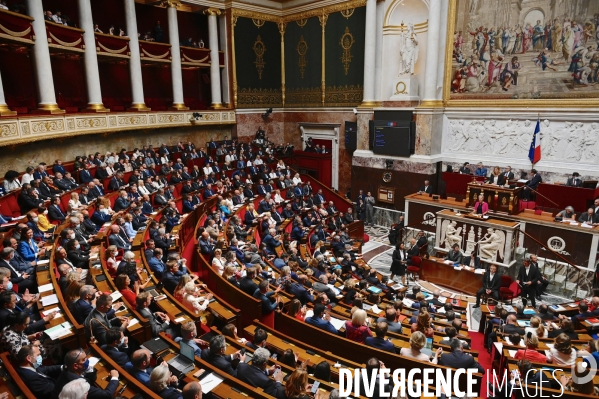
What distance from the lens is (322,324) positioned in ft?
16.9

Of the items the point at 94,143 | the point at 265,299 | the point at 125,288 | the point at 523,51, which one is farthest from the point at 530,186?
the point at 94,143

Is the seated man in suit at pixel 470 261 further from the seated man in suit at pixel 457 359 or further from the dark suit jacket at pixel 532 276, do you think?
the seated man in suit at pixel 457 359

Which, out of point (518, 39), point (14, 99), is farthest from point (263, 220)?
point (518, 39)

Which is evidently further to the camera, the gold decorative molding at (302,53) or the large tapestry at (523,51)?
the gold decorative molding at (302,53)

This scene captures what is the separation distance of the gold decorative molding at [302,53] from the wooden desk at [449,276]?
38.2 ft

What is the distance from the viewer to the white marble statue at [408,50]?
14789 millimetres

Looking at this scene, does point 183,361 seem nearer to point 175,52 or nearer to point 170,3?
point 175,52

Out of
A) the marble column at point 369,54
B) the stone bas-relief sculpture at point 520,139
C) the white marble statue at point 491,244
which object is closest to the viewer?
the white marble statue at point 491,244

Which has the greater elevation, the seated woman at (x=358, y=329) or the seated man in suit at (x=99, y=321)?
the seated man in suit at (x=99, y=321)

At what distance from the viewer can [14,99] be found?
→ 12430 millimetres

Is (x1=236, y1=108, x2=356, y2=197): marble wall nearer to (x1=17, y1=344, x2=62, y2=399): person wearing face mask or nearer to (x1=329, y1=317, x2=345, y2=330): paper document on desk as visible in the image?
(x1=329, y1=317, x2=345, y2=330): paper document on desk

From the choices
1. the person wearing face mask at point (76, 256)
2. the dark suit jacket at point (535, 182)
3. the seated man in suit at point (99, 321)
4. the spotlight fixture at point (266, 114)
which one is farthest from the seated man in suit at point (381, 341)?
the spotlight fixture at point (266, 114)

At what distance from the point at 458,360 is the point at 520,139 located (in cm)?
1062

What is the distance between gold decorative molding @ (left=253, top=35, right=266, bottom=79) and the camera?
18.4 m
